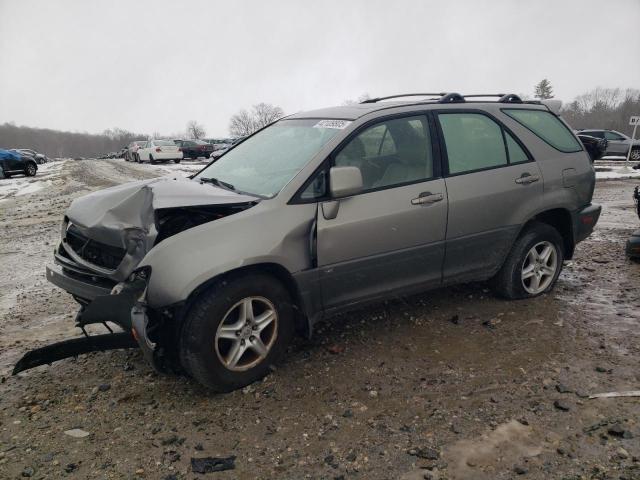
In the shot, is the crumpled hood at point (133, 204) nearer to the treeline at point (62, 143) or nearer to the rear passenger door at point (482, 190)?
the rear passenger door at point (482, 190)

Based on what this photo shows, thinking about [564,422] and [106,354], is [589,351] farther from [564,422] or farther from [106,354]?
[106,354]

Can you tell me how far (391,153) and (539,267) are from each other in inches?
76.5

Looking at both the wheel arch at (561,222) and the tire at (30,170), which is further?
the tire at (30,170)

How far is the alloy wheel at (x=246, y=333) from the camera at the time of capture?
9.29ft

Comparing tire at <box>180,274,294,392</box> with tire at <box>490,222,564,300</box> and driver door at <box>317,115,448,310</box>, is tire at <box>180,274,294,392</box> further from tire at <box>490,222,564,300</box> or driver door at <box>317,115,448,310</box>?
tire at <box>490,222,564,300</box>

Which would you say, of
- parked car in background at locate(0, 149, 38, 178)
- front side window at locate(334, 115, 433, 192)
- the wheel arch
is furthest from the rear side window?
parked car in background at locate(0, 149, 38, 178)

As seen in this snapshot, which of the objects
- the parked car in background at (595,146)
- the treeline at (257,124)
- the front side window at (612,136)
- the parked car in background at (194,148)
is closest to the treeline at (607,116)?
the treeline at (257,124)

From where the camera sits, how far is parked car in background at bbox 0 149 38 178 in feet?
64.8

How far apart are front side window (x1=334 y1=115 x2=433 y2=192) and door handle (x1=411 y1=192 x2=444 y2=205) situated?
0.13 m

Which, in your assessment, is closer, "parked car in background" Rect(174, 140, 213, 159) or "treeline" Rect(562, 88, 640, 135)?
"parked car in background" Rect(174, 140, 213, 159)

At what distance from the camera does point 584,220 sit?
169 inches

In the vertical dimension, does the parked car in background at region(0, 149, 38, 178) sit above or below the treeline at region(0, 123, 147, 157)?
below

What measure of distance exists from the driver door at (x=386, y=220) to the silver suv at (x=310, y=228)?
0.03ft

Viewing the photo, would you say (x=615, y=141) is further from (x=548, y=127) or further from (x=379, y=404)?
(x=379, y=404)
